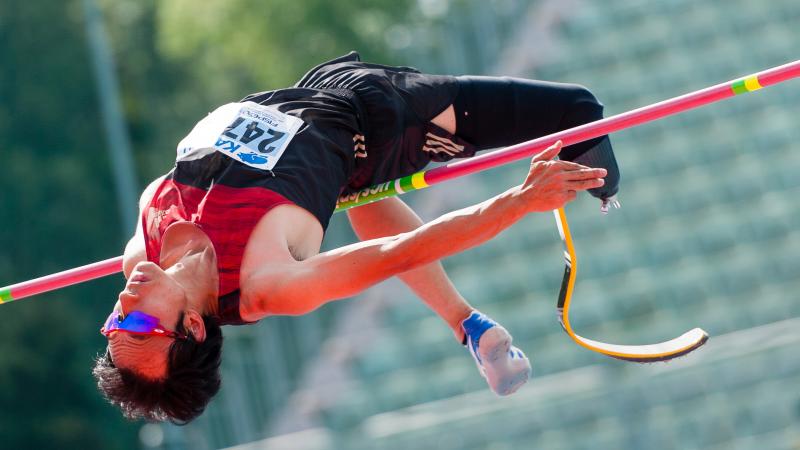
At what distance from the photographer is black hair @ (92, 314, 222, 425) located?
364cm

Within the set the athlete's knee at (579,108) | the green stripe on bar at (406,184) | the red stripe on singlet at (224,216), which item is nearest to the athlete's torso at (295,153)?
the red stripe on singlet at (224,216)

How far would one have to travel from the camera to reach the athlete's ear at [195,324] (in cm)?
360

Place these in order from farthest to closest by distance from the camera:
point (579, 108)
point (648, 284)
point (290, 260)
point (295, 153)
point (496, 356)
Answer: point (648, 284) → point (579, 108) → point (496, 356) → point (295, 153) → point (290, 260)

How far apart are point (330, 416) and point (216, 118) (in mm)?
3399

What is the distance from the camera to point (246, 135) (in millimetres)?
3787

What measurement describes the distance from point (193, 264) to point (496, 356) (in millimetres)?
935

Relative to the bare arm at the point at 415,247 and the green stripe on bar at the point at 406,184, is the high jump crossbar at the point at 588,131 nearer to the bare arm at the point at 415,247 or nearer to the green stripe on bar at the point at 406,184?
the green stripe on bar at the point at 406,184

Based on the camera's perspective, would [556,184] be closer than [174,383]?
Yes

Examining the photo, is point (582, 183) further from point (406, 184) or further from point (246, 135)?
point (246, 135)

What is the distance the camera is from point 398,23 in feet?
29.7

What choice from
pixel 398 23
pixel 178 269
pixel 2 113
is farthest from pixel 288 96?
pixel 2 113

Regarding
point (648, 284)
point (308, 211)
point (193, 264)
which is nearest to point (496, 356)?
point (308, 211)

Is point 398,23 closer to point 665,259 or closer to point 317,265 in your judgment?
point 665,259

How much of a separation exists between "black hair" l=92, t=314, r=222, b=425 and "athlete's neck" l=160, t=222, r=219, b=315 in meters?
0.06
